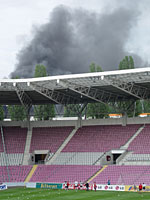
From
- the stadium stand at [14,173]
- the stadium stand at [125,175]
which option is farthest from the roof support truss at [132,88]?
the stadium stand at [14,173]

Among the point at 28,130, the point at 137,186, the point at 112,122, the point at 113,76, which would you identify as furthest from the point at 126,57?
the point at 137,186

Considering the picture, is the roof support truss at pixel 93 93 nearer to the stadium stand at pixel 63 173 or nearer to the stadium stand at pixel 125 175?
the stadium stand at pixel 63 173

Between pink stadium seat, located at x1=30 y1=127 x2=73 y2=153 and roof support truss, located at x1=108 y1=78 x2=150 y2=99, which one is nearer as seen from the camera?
roof support truss, located at x1=108 y1=78 x2=150 y2=99

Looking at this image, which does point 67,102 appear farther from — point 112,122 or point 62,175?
point 62,175

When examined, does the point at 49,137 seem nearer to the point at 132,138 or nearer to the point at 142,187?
the point at 132,138

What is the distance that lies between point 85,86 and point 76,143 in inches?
452

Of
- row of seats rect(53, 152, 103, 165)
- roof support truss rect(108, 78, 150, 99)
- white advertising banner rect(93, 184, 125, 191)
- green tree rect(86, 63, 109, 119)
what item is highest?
green tree rect(86, 63, 109, 119)

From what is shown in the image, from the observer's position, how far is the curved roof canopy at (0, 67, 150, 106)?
139 ft

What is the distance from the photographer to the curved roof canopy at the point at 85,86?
4228cm

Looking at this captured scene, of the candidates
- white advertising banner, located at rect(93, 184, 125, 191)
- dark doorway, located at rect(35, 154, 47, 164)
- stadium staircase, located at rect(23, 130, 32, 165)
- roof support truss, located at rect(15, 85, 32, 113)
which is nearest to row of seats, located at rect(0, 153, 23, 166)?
stadium staircase, located at rect(23, 130, 32, 165)

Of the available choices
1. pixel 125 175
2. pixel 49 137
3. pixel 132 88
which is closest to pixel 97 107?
pixel 49 137

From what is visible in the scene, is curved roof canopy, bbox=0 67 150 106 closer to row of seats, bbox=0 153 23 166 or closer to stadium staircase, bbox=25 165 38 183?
row of seats, bbox=0 153 23 166

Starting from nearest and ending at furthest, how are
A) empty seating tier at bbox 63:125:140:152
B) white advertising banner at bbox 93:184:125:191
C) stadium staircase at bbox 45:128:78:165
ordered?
1. white advertising banner at bbox 93:184:125:191
2. empty seating tier at bbox 63:125:140:152
3. stadium staircase at bbox 45:128:78:165

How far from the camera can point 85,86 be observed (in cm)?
4678
